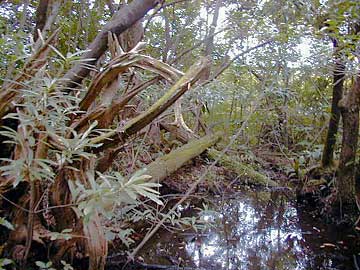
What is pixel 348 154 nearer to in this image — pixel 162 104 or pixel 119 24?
pixel 119 24

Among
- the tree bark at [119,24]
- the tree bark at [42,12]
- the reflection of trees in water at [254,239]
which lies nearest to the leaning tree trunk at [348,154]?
the reflection of trees in water at [254,239]

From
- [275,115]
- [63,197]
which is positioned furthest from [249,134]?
[63,197]

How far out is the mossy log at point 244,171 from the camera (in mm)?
7090

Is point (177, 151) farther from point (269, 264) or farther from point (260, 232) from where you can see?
point (269, 264)

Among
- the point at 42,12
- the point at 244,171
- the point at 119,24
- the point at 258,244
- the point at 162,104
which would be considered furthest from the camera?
the point at 244,171

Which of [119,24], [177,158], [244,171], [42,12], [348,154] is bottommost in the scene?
[244,171]

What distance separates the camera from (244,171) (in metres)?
7.07

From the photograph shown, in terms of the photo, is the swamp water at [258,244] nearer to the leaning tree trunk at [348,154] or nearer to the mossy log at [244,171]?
the leaning tree trunk at [348,154]

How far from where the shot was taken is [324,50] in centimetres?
457

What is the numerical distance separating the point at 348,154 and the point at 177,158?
2474 mm

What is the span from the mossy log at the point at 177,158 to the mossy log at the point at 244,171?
286mm

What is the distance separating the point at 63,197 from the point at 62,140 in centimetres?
62

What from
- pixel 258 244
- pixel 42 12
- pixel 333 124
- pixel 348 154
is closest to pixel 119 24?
pixel 42 12

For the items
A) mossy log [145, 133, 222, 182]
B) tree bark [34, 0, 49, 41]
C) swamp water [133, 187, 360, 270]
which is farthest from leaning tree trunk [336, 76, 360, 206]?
tree bark [34, 0, 49, 41]
